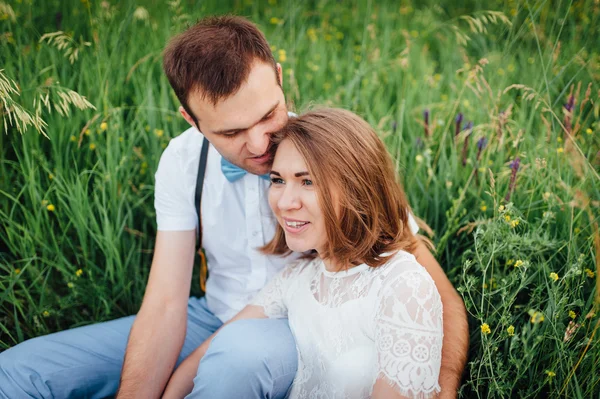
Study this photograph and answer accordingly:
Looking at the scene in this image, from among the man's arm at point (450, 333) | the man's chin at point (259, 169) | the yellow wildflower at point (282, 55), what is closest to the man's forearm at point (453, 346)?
the man's arm at point (450, 333)

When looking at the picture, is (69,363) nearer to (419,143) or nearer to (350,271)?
(350,271)

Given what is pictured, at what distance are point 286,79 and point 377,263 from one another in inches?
83.2

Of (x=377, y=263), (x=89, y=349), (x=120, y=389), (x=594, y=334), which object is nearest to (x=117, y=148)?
(x=89, y=349)

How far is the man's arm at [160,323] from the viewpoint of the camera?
206cm

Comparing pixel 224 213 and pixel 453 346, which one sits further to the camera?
pixel 224 213

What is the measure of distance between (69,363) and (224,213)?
0.92 meters

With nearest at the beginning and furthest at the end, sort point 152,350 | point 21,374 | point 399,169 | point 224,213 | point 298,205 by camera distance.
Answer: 1. point 298,205
2. point 21,374
3. point 152,350
4. point 224,213
5. point 399,169

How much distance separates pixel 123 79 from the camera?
3.09 meters

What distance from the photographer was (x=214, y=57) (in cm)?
201

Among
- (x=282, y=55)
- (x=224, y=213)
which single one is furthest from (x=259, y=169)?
(x=282, y=55)

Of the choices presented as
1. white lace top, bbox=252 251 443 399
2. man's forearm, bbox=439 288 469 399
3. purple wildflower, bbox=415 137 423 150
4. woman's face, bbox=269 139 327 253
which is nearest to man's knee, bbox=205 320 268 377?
white lace top, bbox=252 251 443 399

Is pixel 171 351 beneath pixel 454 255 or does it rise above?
beneath

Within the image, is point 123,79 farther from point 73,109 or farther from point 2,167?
point 2,167

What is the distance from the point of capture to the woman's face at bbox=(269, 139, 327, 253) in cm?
187
